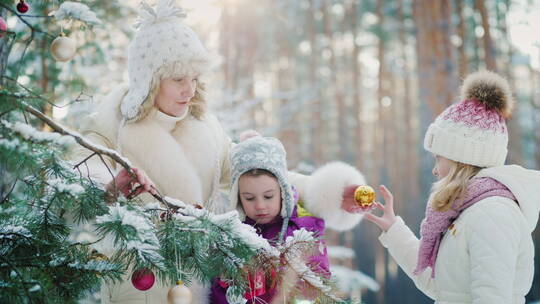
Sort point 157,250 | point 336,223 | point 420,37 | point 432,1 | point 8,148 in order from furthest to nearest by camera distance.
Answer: point 420,37 → point 432,1 → point 336,223 → point 157,250 → point 8,148

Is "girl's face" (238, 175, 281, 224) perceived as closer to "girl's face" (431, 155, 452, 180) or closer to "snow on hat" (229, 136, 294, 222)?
"snow on hat" (229, 136, 294, 222)

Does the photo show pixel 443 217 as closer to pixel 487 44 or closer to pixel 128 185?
pixel 128 185

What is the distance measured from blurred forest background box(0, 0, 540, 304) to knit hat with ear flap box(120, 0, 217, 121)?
168cm

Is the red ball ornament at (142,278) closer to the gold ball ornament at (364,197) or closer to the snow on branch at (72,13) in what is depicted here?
the snow on branch at (72,13)

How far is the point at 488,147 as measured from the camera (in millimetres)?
2654

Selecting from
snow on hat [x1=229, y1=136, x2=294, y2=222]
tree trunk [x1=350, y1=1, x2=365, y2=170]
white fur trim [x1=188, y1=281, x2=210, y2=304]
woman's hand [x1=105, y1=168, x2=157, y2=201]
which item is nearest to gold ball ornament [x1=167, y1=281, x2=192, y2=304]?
woman's hand [x1=105, y1=168, x2=157, y2=201]

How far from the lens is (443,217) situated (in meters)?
2.67

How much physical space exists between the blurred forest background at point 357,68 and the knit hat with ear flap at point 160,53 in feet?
5.52

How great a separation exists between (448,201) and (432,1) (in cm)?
1198

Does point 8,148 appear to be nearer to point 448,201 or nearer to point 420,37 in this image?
point 448,201

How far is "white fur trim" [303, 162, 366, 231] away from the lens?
128 inches

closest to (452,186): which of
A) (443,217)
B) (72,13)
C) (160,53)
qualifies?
(443,217)

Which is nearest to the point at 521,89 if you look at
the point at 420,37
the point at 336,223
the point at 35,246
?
the point at 420,37

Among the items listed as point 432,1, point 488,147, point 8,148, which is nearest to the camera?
point 8,148
